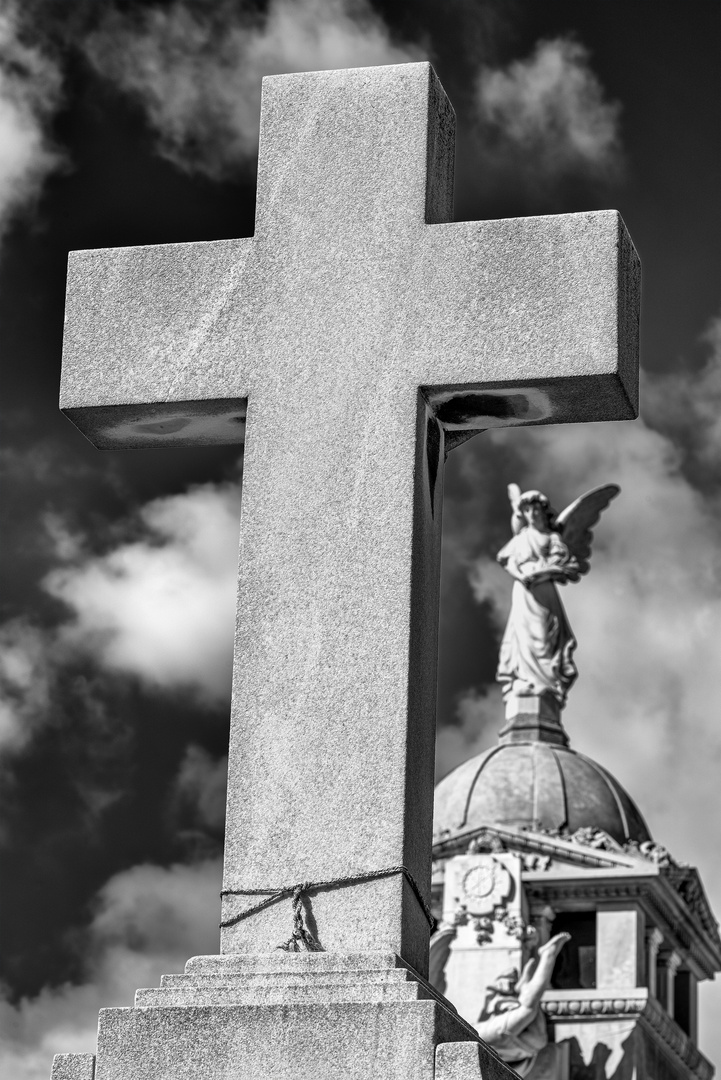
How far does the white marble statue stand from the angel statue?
3.88 m

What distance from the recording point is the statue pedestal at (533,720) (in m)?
23.9

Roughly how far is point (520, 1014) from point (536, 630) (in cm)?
515

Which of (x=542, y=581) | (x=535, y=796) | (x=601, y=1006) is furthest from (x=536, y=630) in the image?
(x=601, y=1006)

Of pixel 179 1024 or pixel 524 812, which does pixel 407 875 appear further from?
pixel 524 812

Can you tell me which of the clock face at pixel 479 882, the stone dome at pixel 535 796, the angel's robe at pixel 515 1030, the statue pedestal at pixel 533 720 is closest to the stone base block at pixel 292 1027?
the angel's robe at pixel 515 1030

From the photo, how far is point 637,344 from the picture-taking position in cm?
559

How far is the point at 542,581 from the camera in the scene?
25.0 meters

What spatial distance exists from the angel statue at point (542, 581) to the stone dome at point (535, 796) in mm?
1170

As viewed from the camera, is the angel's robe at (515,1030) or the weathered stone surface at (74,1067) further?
the angel's robe at (515,1030)

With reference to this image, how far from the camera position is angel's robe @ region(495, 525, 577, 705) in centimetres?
2445

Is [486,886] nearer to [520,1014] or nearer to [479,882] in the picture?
[479,882]

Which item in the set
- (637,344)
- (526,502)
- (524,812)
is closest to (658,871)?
(524,812)

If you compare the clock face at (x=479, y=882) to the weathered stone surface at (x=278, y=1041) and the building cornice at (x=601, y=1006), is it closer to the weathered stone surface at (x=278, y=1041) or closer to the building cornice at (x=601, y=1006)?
the building cornice at (x=601, y=1006)

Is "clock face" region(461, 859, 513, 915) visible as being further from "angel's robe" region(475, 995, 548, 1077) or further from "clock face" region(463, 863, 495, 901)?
"angel's robe" region(475, 995, 548, 1077)
